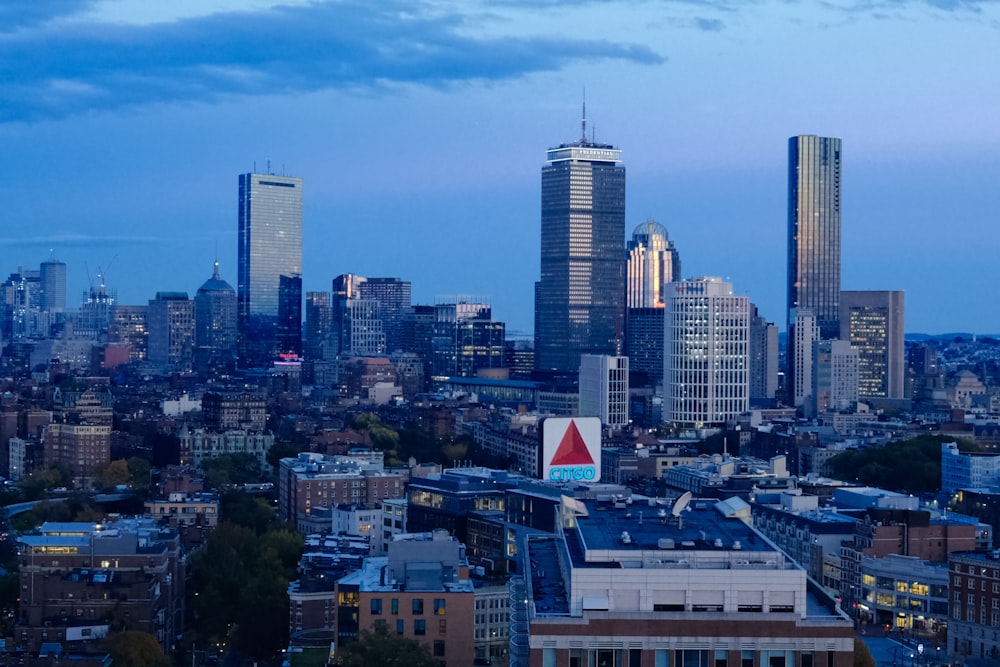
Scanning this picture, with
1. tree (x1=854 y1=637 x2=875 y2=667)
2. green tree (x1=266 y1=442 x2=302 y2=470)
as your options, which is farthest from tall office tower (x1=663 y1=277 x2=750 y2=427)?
tree (x1=854 y1=637 x2=875 y2=667)

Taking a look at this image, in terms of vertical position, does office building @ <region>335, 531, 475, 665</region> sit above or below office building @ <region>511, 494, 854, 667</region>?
below

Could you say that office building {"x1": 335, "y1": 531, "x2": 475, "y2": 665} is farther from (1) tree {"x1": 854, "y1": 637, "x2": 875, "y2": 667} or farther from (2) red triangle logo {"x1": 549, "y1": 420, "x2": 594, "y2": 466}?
(2) red triangle logo {"x1": 549, "y1": 420, "x2": 594, "y2": 466}

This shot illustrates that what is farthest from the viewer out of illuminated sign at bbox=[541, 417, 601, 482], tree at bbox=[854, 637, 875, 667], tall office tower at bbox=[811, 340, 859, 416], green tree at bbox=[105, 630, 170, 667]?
tall office tower at bbox=[811, 340, 859, 416]

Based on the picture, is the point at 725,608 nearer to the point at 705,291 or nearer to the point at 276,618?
the point at 276,618

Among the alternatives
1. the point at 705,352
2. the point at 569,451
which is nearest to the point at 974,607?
the point at 569,451

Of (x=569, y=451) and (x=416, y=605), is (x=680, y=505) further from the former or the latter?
(x=569, y=451)

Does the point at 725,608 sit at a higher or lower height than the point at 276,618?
higher

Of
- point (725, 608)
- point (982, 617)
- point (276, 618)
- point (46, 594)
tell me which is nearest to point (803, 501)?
point (982, 617)
